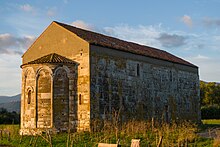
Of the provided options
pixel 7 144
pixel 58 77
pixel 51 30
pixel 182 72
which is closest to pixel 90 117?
pixel 58 77

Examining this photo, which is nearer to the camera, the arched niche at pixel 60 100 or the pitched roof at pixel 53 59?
the arched niche at pixel 60 100

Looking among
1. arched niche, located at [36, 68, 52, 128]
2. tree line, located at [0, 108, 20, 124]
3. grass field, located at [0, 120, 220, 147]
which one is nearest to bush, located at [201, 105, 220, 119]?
tree line, located at [0, 108, 20, 124]

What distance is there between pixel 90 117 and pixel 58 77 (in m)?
3.45

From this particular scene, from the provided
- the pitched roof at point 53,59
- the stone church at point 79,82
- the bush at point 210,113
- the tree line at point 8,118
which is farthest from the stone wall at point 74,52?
the bush at point 210,113

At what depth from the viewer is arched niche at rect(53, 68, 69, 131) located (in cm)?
2052

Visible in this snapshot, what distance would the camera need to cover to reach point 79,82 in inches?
835

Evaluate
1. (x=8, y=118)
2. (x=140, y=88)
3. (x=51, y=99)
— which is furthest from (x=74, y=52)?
(x=8, y=118)

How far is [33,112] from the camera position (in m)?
20.8

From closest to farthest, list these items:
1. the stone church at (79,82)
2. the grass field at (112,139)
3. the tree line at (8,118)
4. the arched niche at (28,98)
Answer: the grass field at (112,139), the stone church at (79,82), the arched niche at (28,98), the tree line at (8,118)

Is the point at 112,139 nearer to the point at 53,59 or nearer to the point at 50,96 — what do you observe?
the point at 50,96

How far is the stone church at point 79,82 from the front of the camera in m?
20.6

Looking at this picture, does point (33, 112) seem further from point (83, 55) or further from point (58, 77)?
point (83, 55)

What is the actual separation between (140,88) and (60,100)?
23.1 feet

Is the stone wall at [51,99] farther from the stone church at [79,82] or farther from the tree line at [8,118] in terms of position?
the tree line at [8,118]
